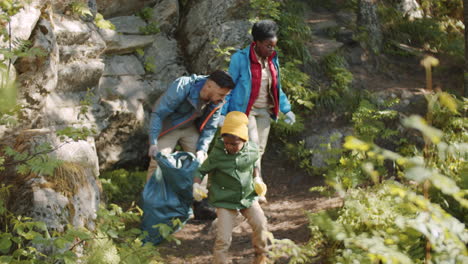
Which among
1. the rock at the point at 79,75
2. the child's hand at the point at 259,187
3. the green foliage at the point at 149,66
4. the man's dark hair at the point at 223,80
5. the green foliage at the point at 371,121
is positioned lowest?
the green foliage at the point at 371,121

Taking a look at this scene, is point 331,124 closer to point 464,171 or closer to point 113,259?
point 464,171

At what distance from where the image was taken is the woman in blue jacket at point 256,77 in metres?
5.79

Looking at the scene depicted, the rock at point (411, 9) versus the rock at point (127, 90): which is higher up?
the rock at point (411, 9)

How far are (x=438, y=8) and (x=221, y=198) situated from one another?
35.6 ft

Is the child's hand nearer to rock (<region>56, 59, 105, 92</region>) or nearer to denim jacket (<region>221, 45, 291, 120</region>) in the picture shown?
denim jacket (<region>221, 45, 291, 120</region>)

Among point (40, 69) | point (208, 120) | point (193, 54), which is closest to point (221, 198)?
point (208, 120)

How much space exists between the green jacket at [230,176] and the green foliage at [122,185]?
291 cm

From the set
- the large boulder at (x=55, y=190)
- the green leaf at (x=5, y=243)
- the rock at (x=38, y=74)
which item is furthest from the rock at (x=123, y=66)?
the green leaf at (x=5, y=243)

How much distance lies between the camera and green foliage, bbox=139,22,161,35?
8.95m

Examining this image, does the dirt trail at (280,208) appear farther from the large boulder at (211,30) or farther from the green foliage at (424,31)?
the large boulder at (211,30)

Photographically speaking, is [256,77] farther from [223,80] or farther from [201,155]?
[201,155]

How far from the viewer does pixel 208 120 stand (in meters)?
6.00

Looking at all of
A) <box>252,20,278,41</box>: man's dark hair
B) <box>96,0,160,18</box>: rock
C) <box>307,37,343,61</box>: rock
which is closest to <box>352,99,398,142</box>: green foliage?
<box>307,37,343,61</box>: rock

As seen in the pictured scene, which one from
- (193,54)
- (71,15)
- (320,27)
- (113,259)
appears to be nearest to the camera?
(113,259)
